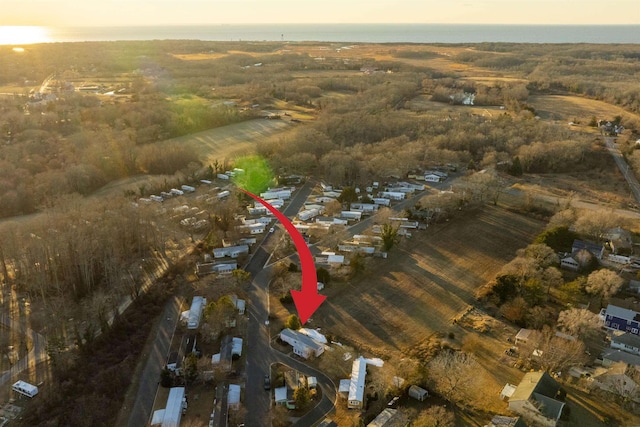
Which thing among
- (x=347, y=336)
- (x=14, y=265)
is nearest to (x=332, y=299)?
(x=347, y=336)

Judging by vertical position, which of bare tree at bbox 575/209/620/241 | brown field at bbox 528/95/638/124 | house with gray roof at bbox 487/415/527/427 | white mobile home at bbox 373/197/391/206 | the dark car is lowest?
the dark car

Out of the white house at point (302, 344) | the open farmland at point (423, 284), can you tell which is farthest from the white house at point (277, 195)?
the white house at point (302, 344)

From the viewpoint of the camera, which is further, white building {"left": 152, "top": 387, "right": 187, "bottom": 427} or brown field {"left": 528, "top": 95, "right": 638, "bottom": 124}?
brown field {"left": 528, "top": 95, "right": 638, "bottom": 124}

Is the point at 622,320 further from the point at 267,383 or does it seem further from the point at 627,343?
the point at 267,383

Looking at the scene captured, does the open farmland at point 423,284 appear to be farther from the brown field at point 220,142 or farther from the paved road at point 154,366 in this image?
the brown field at point 220,142

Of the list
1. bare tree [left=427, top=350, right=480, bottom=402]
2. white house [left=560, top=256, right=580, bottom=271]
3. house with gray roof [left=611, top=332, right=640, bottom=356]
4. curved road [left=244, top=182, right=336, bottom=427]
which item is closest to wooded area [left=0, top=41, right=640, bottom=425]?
white house [left=560, top=256, right=580, bottom=271]

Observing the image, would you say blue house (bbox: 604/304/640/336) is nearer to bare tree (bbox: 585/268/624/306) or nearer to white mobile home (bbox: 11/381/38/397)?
bare tree (bbox: 585/268/624/306)
